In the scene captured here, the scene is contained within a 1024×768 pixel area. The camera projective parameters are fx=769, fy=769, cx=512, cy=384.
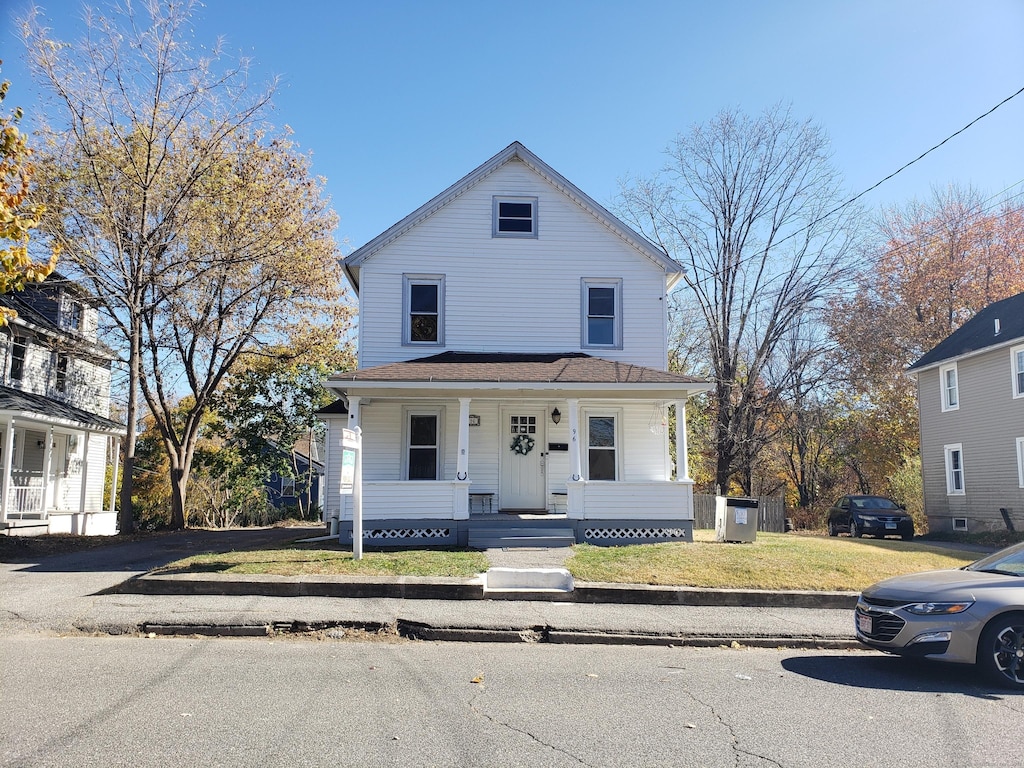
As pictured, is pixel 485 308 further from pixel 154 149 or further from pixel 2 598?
pixel 2 598

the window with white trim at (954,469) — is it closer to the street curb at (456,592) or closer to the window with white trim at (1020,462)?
the window with white trim at (1020,462)

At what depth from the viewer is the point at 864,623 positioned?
7688 mm

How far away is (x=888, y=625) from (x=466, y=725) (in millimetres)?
4315

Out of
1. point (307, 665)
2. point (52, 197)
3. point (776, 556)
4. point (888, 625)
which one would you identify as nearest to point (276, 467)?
point (52, 197)

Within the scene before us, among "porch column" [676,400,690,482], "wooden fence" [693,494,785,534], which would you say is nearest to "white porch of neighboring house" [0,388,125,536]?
"porch column" [676,400,690,482]

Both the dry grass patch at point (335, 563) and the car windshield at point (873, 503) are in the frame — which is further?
the car windshield at point (873, 503)

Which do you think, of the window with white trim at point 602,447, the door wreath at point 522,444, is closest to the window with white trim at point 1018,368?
the window with white trim at point 602,447

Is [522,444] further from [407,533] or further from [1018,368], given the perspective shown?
[1018,368]

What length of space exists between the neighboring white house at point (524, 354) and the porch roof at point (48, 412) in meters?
9.52

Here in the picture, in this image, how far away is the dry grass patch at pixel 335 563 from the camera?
455 inches

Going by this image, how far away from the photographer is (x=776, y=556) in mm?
12945

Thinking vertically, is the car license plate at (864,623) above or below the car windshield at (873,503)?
below

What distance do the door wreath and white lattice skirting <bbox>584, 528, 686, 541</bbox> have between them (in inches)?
111

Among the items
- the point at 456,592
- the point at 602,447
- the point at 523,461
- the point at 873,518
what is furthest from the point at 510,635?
the point at 873,518
